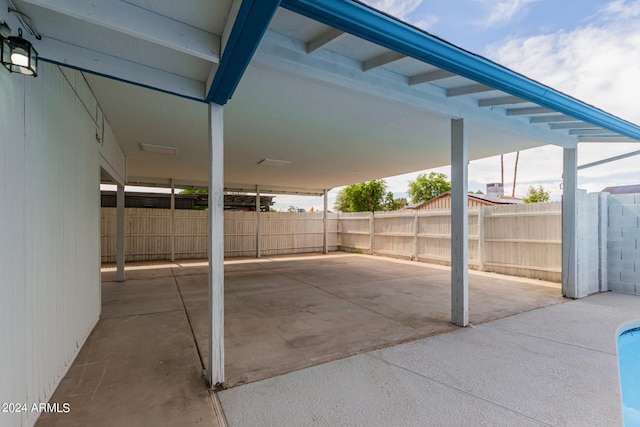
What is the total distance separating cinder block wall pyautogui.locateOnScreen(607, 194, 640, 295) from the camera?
18.1 ft

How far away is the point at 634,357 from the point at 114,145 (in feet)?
27.8

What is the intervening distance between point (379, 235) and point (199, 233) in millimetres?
7097

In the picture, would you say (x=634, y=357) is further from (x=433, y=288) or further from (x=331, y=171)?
(x=331, y=171)

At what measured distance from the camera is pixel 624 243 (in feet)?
18.4

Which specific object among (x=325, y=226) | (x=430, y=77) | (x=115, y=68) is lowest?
(x=325, y=226)

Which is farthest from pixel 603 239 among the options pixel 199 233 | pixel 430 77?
pixel 199 233

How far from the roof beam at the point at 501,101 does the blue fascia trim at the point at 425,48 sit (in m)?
0.40

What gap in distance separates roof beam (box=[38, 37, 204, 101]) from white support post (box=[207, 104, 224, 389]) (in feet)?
0.91

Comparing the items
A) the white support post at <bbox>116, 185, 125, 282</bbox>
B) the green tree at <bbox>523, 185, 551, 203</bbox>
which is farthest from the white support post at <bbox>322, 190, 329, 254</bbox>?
the green tree at <bbox>523, 185, 551, 203</bbox>

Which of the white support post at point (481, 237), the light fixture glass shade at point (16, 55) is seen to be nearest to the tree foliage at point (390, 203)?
the white support post at point (481, 237)

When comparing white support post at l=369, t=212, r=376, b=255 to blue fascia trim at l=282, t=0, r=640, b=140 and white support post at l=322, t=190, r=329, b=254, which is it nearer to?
white support post at l=322, t=190, r=329, b=254

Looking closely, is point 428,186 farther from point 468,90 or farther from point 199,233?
point 468,90

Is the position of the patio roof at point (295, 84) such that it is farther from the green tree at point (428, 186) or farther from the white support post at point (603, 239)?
the green tree at point (428, 186)

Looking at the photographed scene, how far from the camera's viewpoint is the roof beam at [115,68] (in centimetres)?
195
